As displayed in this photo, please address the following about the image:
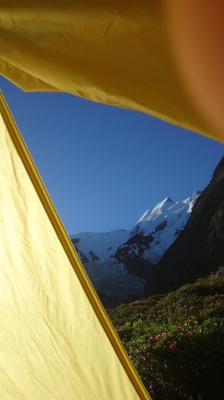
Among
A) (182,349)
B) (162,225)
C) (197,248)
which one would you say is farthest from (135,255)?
(182,349)

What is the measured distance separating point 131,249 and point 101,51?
1204cm

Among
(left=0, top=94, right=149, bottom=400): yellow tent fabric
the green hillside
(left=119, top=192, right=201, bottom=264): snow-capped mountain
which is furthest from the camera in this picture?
(left=119, top=192, right=201, bottom=264): snow-capped mountain

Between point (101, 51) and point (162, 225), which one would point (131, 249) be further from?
point (101, 51)

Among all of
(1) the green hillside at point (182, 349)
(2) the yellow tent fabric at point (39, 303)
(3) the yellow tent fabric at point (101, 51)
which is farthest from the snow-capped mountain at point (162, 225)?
(3) the yellow tent fabric at point (101, 51)

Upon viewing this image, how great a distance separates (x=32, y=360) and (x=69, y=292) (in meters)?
0.30

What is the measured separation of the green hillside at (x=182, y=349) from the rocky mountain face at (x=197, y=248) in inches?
75.3

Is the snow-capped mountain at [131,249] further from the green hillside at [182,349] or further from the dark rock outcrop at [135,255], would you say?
the green hillside at [182,349]

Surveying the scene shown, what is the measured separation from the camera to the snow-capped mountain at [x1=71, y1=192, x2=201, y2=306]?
35.6 ft

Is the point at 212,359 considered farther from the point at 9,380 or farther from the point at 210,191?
the point at 210,191

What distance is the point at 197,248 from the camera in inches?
399

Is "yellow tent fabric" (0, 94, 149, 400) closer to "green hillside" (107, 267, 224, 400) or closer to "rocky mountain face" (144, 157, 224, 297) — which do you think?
"green hillside" (107, 267, 224, 400)

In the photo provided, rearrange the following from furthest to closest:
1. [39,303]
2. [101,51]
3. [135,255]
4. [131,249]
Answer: [131,249] < [135,255] < [39,303] < [101,51]

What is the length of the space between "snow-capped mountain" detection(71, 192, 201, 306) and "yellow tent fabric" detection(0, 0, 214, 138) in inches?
364

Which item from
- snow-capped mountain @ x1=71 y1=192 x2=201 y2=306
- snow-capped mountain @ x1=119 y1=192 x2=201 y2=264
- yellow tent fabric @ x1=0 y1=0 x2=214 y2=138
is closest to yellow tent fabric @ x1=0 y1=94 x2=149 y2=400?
yellow tent fabric @ x1=0 y1=0 x2=214 y2=138
